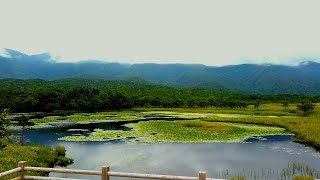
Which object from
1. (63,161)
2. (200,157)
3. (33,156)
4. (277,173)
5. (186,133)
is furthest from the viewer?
(186,133)

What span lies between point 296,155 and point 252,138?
14805 millimetres

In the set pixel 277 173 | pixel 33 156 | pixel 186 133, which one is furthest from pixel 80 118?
pixel 277 173

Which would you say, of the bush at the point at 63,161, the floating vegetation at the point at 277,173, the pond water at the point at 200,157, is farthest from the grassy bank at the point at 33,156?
the floating vegetation at the point at 277,173

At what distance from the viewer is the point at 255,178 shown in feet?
100

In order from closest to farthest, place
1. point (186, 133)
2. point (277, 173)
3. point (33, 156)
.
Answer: point (277, 173), point (33, 156), point (186, 133)

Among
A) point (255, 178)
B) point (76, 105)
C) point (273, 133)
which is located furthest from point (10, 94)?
point (255, 178)

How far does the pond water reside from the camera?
34.1 metres

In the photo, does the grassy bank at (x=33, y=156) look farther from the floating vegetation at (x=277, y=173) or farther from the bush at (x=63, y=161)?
the floating vegetation at (x=277, y=173)

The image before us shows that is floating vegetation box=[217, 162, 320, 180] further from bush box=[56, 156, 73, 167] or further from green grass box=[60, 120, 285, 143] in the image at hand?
green grass box=[60, 120, 285, 143]

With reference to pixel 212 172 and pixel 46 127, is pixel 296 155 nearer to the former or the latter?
pixel 212 172

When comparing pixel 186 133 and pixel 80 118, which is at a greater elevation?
pixel 186 133

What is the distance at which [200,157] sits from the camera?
133ft

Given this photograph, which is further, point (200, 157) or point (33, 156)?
point (200, 157)

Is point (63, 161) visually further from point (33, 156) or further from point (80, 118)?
point (80, 118)
